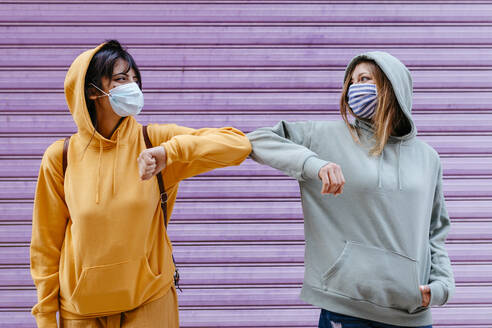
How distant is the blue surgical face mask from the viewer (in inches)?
98.0

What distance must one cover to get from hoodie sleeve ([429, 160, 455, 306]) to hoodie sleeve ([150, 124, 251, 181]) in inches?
41.7

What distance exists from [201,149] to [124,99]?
1.56 feet

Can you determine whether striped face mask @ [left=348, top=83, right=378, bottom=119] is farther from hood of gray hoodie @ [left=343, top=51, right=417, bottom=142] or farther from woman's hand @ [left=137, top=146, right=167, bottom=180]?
woman's hand @ [left=137, top=146, right=167, bottom=180]

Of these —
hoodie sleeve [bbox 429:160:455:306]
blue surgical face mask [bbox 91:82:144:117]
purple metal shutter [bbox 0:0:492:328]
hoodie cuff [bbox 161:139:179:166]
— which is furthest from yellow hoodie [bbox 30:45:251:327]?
purple metal shutter [bbox 0:0:492:328]

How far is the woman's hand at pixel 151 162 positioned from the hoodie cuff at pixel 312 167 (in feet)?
2.20

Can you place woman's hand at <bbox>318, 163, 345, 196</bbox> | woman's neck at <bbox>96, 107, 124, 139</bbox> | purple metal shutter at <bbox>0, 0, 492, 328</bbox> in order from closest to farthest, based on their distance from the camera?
woman's hand at <bbox>318, 163, 345, 196</bbox>
woman's neck at <bbox>96, 107, 124, 139</bbox>
purple metal shutter at <bbox>0, 0, 492, 328</bbox>

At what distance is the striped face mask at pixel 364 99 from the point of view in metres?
2.48

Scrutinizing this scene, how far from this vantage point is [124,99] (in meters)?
2.49

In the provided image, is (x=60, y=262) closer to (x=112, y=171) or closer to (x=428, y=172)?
(x=112, y=171)

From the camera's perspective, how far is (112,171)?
2.44 meters

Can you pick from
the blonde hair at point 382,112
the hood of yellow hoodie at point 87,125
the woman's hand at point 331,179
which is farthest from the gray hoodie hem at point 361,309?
the hood of yellow hoodie at point 87,125

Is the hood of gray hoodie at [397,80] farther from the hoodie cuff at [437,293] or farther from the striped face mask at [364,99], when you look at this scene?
the hoodie cuff at [437,293]

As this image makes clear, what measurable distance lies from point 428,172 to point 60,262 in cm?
197

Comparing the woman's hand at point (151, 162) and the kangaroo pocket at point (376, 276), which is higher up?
the woman's hand at point (151, 162)
